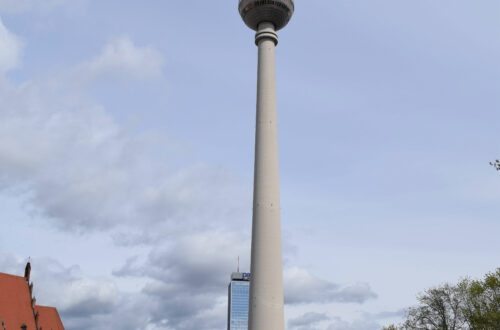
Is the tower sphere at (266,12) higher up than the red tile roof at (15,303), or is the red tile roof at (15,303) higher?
the tower sphere at (266,12)

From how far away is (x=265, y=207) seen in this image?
4397cm

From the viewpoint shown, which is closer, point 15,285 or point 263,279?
point 263,279

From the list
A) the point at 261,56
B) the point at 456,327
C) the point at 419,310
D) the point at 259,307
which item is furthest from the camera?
the point at 419,310

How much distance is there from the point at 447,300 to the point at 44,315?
69.2 m

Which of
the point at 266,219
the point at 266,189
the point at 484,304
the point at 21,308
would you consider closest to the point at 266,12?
the point at 266,189

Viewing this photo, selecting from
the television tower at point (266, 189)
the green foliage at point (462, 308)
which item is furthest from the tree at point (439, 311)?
the television tower at point (266, 189)

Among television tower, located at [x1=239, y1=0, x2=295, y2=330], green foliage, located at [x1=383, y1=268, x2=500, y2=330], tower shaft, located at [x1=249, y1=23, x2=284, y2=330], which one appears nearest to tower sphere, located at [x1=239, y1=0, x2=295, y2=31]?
television tower, located at [x1=239, y1=0, x2=295, y2=330]

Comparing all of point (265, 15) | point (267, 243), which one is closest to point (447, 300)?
point (267, 243)

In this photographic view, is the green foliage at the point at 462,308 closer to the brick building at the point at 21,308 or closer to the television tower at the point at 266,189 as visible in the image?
the television tower at the point at 266,189

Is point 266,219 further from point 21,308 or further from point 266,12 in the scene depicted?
point 21,308

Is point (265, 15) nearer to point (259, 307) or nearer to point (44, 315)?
point (259, 307)

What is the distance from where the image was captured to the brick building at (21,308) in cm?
8500

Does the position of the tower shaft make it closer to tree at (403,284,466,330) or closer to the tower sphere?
the tower sphere

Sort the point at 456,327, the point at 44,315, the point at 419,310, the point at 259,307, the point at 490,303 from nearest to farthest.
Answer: the point at 259,307
the point at 490,303
the point at 456,327
the point at 419,310
the point at 44,315
